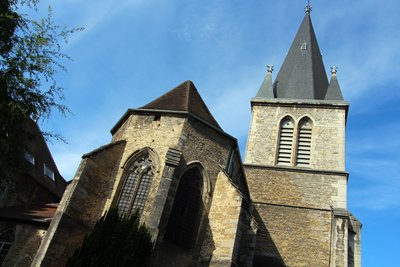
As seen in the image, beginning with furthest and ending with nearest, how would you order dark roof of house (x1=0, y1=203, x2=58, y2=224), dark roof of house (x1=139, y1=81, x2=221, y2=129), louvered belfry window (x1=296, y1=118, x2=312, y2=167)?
1. louvered belfry window (x1=296, y1=118, x2=312, y2=167)
2. dark roof of house (x1=139, y1=81, x2=221, y2=129)
3. dark roof of house (x1=0, y1=203, x2=58, y2=224)

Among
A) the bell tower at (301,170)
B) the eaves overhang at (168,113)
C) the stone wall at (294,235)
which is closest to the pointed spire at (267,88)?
the bell tower at (301,170)

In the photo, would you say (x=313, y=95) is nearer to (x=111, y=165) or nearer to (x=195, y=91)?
(x=195, y=91)

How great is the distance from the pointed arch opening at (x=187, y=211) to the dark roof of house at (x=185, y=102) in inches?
89.3

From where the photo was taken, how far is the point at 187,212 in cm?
1148

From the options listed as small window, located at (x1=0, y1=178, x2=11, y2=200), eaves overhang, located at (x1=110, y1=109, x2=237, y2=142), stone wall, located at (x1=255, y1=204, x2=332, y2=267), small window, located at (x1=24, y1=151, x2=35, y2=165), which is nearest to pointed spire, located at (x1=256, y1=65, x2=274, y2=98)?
stone wall, located at (x1=255, y1=204, x2=332, y2=267)

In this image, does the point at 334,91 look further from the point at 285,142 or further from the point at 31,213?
the point at 31,213

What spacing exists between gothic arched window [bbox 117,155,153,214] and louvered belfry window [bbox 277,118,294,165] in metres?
9.19

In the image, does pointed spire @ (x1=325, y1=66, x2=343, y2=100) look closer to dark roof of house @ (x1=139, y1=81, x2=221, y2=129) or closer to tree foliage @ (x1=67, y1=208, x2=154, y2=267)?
dark roof of house @ (x1=139, y1=81, x2=221, y2=129)

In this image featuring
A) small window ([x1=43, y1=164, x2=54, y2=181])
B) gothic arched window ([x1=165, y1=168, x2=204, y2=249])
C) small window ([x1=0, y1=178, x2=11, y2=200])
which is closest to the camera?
small window ([x1=0, y1=178, x2=11, y2=200])

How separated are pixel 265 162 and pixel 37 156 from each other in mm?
11039

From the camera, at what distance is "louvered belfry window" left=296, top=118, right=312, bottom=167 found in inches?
749

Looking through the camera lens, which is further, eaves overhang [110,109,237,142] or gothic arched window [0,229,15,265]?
eaves overhang [110,109,237,142]

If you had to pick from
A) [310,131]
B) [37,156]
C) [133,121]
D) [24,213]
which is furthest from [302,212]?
[37,156]

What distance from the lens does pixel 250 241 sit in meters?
12.6
